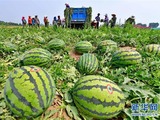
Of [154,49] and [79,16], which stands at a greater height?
[79,16]

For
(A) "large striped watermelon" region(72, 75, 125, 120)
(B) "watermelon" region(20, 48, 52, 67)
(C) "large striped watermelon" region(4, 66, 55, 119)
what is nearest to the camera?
(C) "large striped watermelon" region(4, 66, 55, 119)

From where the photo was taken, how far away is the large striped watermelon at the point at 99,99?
2.30 m

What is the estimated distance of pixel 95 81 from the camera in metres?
2.44

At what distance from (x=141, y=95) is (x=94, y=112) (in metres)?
0.72

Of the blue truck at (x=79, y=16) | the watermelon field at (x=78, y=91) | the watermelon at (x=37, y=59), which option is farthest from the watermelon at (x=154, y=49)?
the blue truck at (x=79, y=16)

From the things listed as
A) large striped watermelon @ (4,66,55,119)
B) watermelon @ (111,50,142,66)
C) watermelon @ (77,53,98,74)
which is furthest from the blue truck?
large striped watermelon @ (4,66,55,119)

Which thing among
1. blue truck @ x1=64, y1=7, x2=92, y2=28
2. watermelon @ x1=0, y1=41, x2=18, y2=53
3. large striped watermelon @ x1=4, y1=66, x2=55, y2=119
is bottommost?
large striped watermelon @ x1=4, y1=66, x2=55, y2=119

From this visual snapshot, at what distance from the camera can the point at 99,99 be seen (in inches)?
90.5

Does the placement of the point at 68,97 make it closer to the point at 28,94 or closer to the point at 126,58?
the point at 28,94

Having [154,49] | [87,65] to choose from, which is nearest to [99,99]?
[87,65]

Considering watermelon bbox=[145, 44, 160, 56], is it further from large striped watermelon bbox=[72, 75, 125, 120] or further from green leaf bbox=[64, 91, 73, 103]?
green leaf bbox=[64, 91, 73, 103]

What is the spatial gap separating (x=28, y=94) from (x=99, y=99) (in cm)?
75

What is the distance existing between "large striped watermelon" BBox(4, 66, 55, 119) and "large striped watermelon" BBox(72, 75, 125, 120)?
350 mm

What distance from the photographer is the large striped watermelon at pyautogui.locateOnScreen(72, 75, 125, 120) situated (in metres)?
2.30
